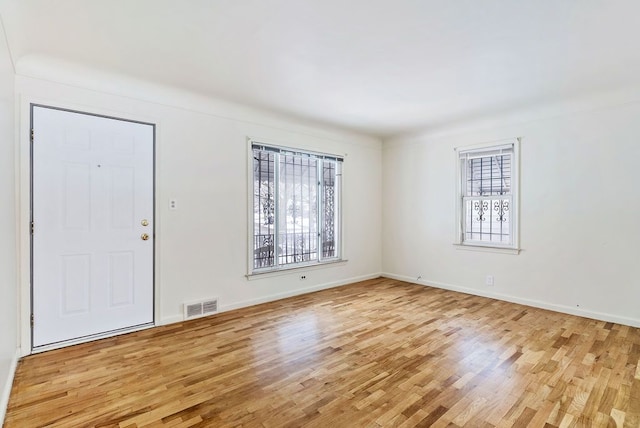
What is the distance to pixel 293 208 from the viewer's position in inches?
181

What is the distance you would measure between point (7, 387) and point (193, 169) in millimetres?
2283

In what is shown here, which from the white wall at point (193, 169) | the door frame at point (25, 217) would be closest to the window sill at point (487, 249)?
the white wall at point (193, 169)

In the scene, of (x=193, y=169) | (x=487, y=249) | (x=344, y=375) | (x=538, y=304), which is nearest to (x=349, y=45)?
(x=193, y=169)

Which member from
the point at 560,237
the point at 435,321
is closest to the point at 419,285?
the point at 435,321

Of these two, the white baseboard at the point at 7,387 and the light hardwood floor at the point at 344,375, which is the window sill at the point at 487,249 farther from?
the white baseboard at the point at 7,387

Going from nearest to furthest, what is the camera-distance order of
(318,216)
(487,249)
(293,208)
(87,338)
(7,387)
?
1. (7,387)
2. (87,338)
3. (487,249)
4. (293,208)
5. (318,216)

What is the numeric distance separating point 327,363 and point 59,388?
1.83 m

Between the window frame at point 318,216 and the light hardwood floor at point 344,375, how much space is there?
78 cm

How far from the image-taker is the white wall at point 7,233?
1989 millimetres

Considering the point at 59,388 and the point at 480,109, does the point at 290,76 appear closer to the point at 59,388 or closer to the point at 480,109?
the point at 480,109

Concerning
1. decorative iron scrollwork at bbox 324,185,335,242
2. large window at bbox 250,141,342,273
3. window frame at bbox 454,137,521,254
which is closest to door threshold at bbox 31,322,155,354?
large window at bbox 250,141,342,273

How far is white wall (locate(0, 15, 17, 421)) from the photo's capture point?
78.3 inches

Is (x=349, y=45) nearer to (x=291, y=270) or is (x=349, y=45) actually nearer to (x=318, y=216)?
(x=318, y=216)

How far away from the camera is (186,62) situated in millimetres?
2805
